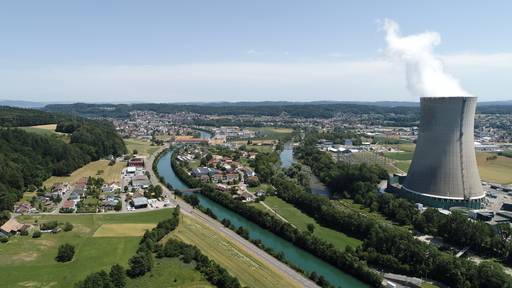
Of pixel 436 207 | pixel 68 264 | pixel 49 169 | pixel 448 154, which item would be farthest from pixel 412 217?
pixel 49 169

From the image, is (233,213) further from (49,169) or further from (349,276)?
(49,169)

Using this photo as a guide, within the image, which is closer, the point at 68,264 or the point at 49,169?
the point at 68,264

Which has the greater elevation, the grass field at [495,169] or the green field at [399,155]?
the grass field at [495,169]

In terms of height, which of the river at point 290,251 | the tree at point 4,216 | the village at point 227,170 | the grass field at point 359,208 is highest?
the tree at point 4,216

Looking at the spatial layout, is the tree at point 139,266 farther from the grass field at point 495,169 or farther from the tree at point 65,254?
the grass field at point 495,169

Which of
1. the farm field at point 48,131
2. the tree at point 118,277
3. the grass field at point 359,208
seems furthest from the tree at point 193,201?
the farm field at point 48,131

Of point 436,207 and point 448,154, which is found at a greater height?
point 448,154
